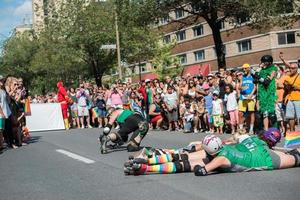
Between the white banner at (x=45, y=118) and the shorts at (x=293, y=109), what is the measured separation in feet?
43.4

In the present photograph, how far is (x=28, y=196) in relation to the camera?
736 centimetres

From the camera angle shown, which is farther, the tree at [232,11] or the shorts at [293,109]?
the tree at [232,11]

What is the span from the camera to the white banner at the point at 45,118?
23.2 meters

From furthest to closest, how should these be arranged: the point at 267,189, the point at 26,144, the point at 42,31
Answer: the point at 42,31
the point at 26,144
the point at 267,189

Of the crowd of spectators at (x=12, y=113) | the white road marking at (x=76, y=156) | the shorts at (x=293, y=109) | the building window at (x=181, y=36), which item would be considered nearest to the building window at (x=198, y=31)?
the building window at (x=181, y=36)

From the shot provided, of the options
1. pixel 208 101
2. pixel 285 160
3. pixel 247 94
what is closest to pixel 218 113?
pixel 208 101

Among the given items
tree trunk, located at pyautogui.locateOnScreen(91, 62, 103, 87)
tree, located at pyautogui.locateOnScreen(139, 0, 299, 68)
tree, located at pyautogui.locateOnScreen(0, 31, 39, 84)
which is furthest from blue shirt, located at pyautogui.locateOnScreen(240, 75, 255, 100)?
tree, located at pyautogui.locateOnScreen(0, 31, 39, 84)

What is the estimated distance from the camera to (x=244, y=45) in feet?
181

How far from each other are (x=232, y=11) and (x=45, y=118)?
541 inches

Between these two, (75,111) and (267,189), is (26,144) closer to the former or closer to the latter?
(75,111)

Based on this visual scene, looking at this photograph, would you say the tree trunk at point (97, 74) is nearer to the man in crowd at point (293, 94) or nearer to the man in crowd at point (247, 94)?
the man in crowd at point (247, 94)

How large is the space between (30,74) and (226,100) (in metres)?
53.3

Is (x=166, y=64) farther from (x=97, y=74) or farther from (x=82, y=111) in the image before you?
(x=82, y=111)

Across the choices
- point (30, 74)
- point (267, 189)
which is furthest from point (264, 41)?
point (267, 189)
